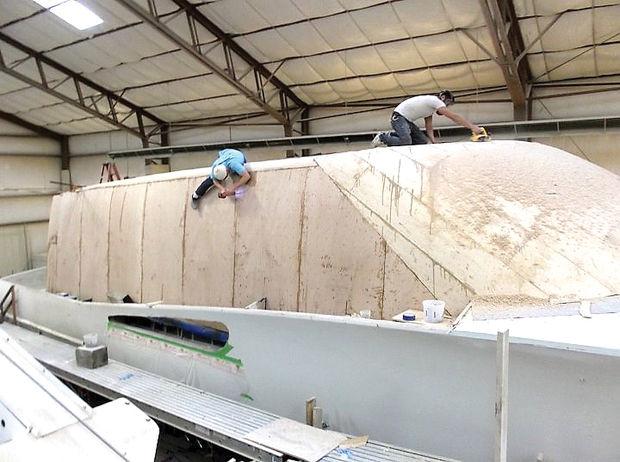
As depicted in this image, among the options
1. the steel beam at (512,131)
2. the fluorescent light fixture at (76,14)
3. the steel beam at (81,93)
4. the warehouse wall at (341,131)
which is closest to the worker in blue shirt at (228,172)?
the steel beam at (512,131)

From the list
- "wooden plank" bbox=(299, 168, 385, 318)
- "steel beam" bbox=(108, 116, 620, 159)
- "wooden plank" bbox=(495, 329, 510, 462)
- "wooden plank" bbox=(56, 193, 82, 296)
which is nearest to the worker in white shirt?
"wooden plank" bbox=(299, 168, 385, 318)

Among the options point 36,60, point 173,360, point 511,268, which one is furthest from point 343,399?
point 36,60

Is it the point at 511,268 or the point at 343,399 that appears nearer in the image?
the point at 511,268

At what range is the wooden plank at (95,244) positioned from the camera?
16.4 feet

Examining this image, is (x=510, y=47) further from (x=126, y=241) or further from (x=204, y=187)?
(x=126, y=241)

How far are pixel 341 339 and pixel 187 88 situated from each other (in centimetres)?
908

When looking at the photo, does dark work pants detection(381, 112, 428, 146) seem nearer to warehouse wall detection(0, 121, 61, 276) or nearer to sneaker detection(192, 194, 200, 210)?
sneaker detection(192, 194, 200, 210)

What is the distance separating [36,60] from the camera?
Result: 36.0 ft

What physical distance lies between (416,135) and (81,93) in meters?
10.4

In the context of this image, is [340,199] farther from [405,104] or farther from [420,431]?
[420,431]

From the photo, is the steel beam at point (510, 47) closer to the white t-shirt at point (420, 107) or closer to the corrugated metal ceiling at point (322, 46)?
the corrugated metal ceiling at point (322, 46)

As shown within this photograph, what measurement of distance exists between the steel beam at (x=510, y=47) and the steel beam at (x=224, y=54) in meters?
4.28

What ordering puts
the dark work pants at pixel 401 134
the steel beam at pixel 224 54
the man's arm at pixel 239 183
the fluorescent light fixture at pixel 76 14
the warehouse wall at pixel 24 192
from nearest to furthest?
the man's arm at pixel 239 183, the dark work pants at pixel 401 134, the steel beam at pixel 224 54, the fluorescent light fixture at pixel 76 14, the warehouse wall at pixel 24 192

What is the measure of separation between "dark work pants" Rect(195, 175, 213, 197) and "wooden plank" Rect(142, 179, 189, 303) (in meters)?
0.25
